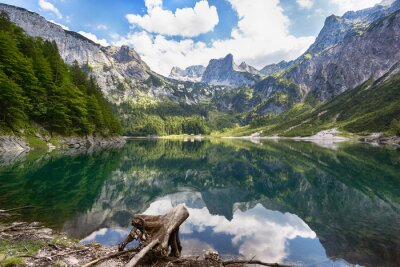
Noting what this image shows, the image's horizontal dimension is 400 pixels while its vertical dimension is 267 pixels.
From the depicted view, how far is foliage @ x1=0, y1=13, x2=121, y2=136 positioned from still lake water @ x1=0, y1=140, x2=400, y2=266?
63.6 ft

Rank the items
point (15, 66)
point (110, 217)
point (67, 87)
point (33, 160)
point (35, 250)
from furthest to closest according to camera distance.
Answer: point (67, 87), point (15, 66), point (33, 160), point (110, 217), point (35, 250)

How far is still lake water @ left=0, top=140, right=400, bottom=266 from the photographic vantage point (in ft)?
70.1

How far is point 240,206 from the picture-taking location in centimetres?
3753

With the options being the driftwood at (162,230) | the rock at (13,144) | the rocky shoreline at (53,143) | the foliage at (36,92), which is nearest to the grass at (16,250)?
the driftwood at (162,230)

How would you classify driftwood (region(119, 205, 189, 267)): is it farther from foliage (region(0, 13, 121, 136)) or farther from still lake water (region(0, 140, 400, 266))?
foliage (region(0, 13, 121, 136))

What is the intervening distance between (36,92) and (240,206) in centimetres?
7394

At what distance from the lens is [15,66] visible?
76.4 m

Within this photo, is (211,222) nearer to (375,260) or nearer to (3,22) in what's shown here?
(375,260)

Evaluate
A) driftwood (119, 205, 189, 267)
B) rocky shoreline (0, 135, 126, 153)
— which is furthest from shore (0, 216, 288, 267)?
rocky shoreline (0, 135, 126, 153)

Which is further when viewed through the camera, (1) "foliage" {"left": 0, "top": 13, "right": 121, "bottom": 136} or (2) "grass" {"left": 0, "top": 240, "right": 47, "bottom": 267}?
(1) "foliage" {"left": 0, "top": 13, "right": 121, "bottom": 136}

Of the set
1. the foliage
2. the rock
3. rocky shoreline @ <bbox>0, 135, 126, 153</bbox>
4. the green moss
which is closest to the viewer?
the rock

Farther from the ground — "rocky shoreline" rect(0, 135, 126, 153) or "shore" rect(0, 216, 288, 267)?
"rocky shoreline" rect(0, 135, 126, 153)

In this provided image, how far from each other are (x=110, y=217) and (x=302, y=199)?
27098 millimetres

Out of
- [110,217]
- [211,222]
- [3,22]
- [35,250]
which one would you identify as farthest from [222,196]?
[3,22]
